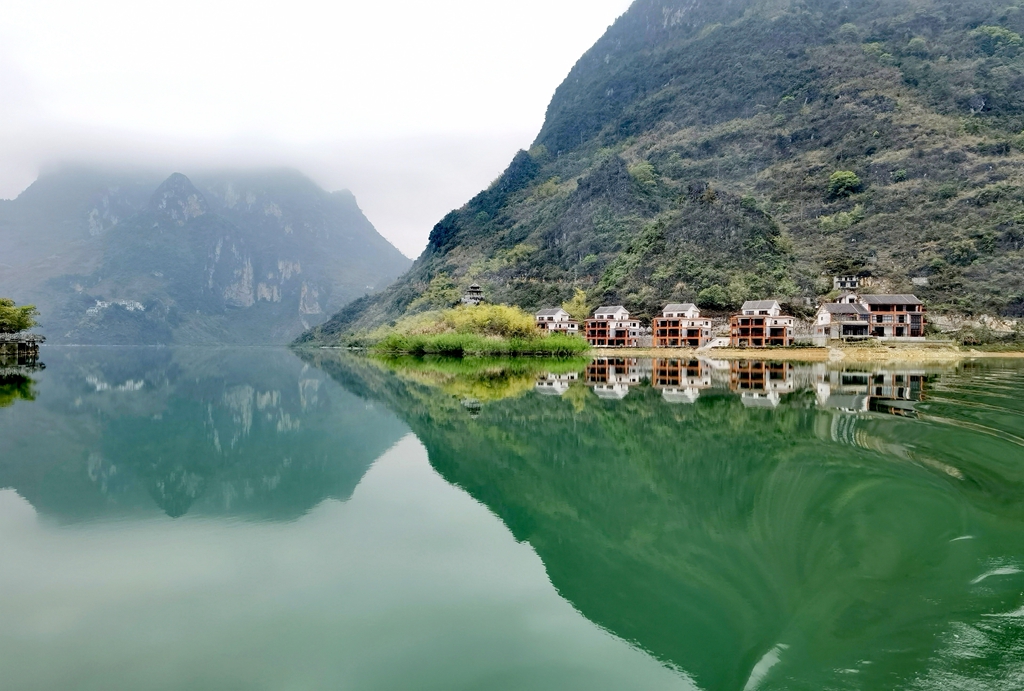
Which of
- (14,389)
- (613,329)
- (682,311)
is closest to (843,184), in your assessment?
(682,311)

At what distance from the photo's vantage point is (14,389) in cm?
2628

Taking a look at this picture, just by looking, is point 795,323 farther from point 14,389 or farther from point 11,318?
point 11,318

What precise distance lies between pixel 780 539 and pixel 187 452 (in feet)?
38.5

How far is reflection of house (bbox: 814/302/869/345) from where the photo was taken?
6103cm

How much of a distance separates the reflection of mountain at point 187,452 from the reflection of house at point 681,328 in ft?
163

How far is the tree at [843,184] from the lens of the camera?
84.2 metres

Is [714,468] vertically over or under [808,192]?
under

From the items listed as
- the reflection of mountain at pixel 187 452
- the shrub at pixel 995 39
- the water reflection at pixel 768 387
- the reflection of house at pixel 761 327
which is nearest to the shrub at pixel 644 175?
the reflection of house at pixel 761 327

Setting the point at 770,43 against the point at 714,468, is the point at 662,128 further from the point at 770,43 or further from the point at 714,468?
the point at 714,468

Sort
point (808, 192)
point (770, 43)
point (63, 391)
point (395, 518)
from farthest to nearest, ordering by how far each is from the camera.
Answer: point (770, 43)
point (808, 192)
point (63, 391)
point (395, 518)

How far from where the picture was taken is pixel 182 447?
13.7 meters

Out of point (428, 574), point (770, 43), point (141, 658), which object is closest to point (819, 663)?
point (428, 574)

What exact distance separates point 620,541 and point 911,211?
3382 inches

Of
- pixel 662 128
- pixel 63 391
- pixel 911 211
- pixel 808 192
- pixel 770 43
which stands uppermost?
pixel 770 43
